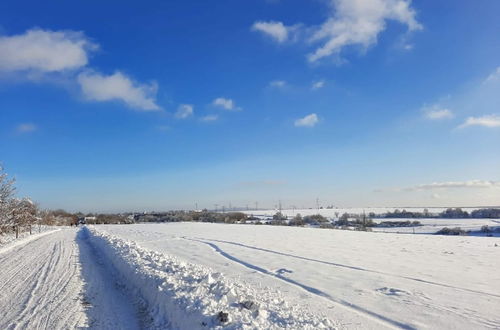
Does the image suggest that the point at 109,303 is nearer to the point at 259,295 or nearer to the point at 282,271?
the point at 259,295

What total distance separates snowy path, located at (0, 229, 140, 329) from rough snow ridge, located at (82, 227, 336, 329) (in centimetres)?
59

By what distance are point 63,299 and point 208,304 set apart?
170 inches

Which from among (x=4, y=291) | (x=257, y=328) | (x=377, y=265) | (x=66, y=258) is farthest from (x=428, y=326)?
(x=66, y=258)

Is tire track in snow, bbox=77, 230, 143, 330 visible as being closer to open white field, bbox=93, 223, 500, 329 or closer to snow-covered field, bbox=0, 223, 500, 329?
snow-covered field, bbox=0, 223, 500, 329

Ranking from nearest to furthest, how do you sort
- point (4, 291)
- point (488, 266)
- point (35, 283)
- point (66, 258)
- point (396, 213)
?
1. point (4, 291)
2. point (35, 283)
3. point (488, 266)
4. point (66, 258)
5. point (396, 213)

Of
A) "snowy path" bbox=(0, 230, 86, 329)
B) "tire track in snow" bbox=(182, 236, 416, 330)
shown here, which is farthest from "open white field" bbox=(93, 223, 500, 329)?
"snowy path" bbox=(0, 230, 86, 329)

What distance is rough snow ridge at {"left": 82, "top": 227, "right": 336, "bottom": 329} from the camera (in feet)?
20.8

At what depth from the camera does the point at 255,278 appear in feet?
35.8

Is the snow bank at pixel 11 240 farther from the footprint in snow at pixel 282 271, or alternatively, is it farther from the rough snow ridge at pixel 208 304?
the footprint in snow at pixel 282 271

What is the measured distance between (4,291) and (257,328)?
27.2ft

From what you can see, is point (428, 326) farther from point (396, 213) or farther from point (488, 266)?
point (396, 213)

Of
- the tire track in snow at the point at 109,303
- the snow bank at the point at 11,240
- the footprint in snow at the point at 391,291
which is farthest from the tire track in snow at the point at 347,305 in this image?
the snow bank at the point at 11,240

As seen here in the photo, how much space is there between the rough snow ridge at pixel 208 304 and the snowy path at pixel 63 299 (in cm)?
59

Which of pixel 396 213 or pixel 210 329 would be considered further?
pixel 396 213
